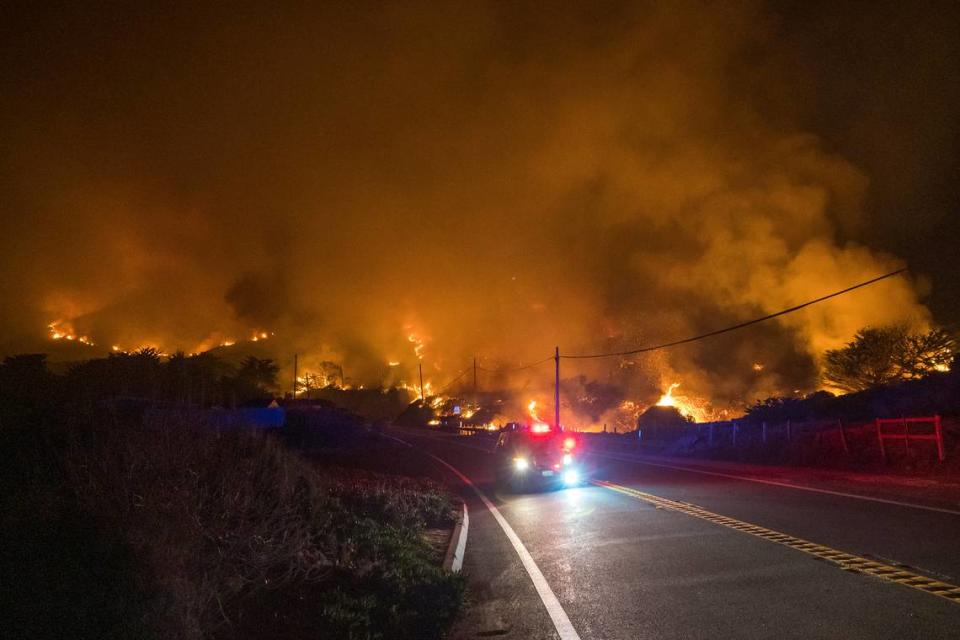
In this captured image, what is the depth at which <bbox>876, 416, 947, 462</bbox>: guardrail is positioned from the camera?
16.3 meters

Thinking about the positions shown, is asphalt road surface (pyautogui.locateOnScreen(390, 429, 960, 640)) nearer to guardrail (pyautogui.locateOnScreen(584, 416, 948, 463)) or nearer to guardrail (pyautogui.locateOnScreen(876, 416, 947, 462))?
guardrail (pyautogui.locateOnScreen(876, 416, 947, 462))

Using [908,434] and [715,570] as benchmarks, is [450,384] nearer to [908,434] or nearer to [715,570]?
[908,434]

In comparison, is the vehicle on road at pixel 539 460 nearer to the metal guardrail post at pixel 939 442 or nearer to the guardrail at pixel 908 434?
the guardrail at pixel 908 434

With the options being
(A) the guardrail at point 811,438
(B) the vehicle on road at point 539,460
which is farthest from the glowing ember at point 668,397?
(B) the vehicle on road at point 539,460

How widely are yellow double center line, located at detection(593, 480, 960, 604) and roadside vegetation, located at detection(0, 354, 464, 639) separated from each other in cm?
417

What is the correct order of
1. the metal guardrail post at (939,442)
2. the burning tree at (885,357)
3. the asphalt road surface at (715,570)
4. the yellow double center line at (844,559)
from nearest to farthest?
the asphalt road surface at (715,570), the yellow double center line at (844,559), the metal guardrail post at (939,442), the burning tree at (885,357)

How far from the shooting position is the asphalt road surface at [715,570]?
491 centimetres

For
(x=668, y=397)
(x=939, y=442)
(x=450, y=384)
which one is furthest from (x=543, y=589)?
(x=450, y=384)

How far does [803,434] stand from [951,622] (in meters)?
19.4

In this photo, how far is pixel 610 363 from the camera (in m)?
69.2

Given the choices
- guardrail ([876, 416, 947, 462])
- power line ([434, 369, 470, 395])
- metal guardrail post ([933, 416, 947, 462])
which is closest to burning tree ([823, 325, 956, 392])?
guardrail ([876, 416, 947, 462])

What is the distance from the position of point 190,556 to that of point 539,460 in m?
12.2

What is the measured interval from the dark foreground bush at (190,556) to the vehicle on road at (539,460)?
9096 millimetres

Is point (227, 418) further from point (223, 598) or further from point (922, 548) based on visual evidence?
point (922, 548)
